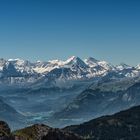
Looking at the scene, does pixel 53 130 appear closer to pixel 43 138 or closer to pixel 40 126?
pixel 43 138

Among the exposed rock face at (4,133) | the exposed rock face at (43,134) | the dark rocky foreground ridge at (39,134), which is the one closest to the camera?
the exposed rock face at (4,133)

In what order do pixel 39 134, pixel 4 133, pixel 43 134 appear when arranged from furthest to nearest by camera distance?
1. pixel 39 134
2. pixel 43 134
3. pixel 4 133

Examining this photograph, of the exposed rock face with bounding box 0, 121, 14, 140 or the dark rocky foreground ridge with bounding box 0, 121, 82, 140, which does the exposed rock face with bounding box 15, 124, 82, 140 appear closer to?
the dark rocky foreground ridge with bounding box 0, 121, 82, 140

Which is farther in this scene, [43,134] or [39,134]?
[39,134]

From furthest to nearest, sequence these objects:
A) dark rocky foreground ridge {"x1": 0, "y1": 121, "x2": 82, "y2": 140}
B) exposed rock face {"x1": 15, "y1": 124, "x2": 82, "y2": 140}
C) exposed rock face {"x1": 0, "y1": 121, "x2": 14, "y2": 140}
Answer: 1. exposed rock face {"x1": 15, "y1": 124, "x2": 82, "y2": 140}
2. dark rocky foreground ridge {"x1": 0, "y1": 121, "x2": 82, "y2": 140}
3. exposed rock face {"x1": 0, "y1": 121, "x2": 14, "y2": 140}

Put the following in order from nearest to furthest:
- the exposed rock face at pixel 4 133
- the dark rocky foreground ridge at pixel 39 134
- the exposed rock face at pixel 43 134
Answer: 1. the exposed rock face at pixel 4 133
2. the dark rocky foreground ridge at pixel 39 134
3. the exposed rock face at pixel 43 134

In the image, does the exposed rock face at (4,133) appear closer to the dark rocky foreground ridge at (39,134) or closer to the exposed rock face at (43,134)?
the dark rocky foreground ridge at (39,134)

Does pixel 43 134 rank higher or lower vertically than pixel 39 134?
lower

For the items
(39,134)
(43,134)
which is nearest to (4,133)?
(43,134)

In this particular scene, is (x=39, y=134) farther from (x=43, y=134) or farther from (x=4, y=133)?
(x=4, y=133)

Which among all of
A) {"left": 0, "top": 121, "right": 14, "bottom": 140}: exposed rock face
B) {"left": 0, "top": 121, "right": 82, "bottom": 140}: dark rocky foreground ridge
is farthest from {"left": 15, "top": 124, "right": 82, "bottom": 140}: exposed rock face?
{"left": 0, "top": 121, "right": 14, "bottom": 140}: exposed rock face

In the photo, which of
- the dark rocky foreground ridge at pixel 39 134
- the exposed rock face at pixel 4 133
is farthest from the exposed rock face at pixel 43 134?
the exposed rock face at pixel 4 133

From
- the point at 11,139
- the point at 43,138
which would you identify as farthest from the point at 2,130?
the point at 43,138
